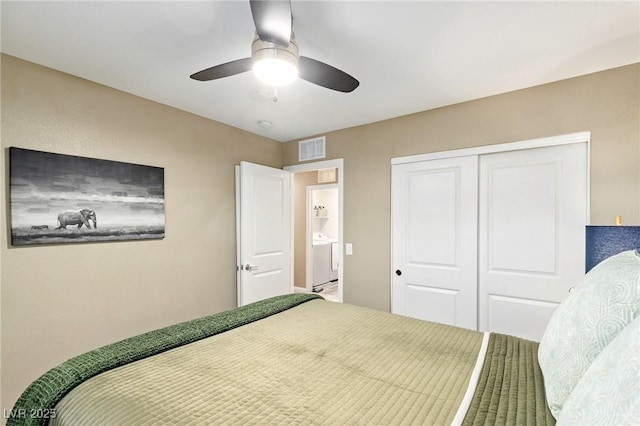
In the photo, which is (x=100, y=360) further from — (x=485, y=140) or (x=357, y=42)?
(x=485, y=140)

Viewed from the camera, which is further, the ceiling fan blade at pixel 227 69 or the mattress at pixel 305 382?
the ceiling fan blade at pixel 227 69

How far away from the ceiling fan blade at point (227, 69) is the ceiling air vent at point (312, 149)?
200 cm

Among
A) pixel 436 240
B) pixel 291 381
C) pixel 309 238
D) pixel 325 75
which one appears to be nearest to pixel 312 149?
pixel 436 240

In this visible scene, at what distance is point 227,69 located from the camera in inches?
62.3

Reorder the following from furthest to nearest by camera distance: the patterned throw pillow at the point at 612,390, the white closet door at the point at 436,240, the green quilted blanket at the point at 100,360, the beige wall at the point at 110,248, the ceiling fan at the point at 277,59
→ 1. the white closet door at the point at 436,240
2. the beige wall at the point at 110,248
3. the ceiling fan at the point at 277,59
4. the green quilted blanket at the point at 100,360
5. the patterned throw pillow at the point at 612,390

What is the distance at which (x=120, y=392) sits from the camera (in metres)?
0.99

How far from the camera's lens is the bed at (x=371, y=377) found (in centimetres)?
72

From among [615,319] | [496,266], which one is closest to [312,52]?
[615,319]

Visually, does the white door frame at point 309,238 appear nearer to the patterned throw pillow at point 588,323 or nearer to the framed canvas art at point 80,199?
the framed canvas art at point 80,199

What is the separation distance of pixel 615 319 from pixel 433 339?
2.77ft

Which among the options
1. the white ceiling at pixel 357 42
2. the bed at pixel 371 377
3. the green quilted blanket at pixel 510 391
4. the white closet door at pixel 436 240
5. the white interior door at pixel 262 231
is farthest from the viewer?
the white interior door at pixel 262 231

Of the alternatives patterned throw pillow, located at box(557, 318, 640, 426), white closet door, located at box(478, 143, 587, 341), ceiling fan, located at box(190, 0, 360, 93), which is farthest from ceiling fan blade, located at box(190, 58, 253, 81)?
white closet door, located at box(478, 143, 587, 341)

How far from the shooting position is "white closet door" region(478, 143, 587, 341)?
221 cm

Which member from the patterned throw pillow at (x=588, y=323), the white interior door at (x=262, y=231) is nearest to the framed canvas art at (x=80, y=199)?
the white interior door at (x=262, y=231)
